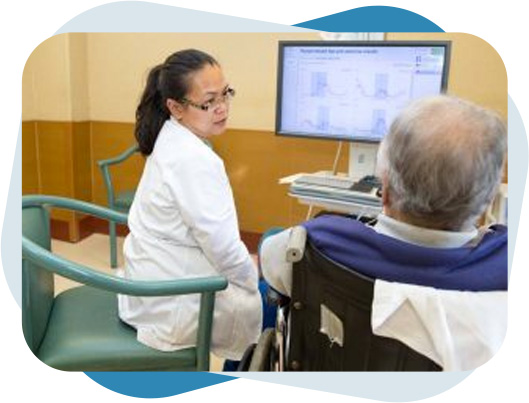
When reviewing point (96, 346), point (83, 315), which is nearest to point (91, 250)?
point (83, 315)

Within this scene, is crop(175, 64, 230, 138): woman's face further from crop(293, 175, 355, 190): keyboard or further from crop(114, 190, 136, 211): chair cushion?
crop(114, 190, 136, 211): chair cushion

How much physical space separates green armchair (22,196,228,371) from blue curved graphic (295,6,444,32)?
0.54 meters

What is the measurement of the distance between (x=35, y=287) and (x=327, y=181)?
0.95 m

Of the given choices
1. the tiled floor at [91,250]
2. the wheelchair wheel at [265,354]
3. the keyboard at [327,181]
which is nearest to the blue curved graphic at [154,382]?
the wheelchair wheel at [265,354]

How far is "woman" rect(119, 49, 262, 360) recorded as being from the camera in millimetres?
1014

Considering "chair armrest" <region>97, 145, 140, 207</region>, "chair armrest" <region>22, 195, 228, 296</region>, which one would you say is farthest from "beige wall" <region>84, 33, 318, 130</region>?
"chair armrest" <region>22, 195, 228, 296</region>

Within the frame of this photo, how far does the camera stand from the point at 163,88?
Result: 1179 mm

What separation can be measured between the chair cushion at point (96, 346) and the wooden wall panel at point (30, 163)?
0.45 meters

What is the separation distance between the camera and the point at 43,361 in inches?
37.3

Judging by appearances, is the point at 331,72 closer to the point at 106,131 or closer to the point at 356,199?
the point at 356,199

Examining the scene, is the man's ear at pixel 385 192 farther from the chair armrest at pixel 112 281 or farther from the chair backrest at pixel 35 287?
the chair backrest at pixel 35 287

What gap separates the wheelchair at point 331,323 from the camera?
0.63m

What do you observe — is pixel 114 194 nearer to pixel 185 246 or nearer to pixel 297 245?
pixel 185 246

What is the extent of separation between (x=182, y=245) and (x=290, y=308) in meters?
0.40
